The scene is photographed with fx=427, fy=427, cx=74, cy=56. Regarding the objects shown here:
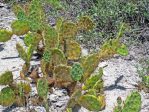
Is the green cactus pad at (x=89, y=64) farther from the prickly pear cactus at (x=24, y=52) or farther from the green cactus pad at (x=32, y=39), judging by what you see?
the green cactus pad at (x=32, y=39)

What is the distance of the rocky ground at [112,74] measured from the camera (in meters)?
3.30

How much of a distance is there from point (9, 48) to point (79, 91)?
55.5 inches

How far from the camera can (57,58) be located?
11.2 ft

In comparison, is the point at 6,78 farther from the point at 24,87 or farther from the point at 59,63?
the point at 59,63

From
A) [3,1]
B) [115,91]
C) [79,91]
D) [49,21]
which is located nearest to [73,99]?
[79,91]

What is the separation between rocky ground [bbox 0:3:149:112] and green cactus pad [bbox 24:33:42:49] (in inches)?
8.8

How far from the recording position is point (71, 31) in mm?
3689

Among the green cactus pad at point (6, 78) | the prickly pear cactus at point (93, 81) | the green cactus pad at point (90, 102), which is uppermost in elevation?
the green cactus pad at point (6, 78)

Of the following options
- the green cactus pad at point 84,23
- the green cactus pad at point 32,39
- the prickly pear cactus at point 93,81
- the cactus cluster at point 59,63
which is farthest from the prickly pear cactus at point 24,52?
the green cactus pad at point 84,23

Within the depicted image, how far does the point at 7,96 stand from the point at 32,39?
73 centimetres

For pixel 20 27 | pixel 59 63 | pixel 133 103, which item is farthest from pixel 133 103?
pixel 20 27

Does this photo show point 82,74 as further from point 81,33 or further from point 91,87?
point 81,33

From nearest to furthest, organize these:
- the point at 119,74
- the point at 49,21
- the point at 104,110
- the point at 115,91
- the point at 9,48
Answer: the point at 104,110 < the point at 115,91 < the point at 119,74 < the point at 9,48 < the point at 49,21

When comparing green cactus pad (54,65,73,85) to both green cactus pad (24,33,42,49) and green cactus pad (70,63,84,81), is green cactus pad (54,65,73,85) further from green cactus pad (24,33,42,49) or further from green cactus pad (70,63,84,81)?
green cactus pad (24,33,42,49)
